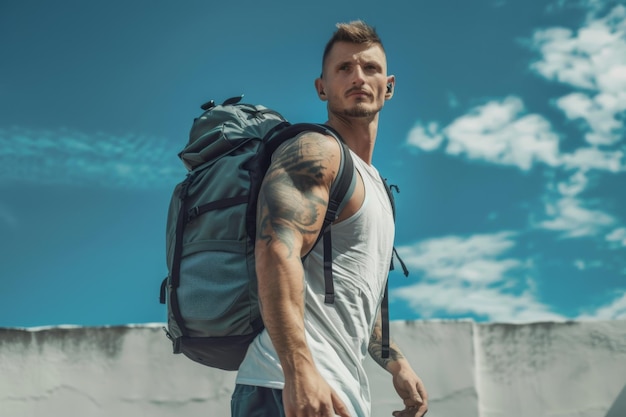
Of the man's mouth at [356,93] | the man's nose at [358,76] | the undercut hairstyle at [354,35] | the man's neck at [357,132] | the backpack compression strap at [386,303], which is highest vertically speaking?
the undercut hairstyle at [354,35]

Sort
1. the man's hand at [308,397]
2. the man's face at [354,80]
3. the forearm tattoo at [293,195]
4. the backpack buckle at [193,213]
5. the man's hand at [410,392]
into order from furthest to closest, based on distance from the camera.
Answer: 1. the man's hand at [410,392]
2. the man's face at [354,80]
3. the backpack buckle at [193,213]
4. the forearm tattoo at [293,195]
5. the man's hand at [308,397]

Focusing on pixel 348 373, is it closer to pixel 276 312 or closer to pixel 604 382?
pixel 276 312

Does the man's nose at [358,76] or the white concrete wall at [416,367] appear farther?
the white concrete wall at [416,367]

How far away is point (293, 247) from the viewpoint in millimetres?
1662

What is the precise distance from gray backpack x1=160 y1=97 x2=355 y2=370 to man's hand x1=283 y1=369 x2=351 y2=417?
279 millimetres

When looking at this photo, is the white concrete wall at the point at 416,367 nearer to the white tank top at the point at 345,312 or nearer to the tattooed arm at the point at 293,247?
the white tank top at the point at 345,312

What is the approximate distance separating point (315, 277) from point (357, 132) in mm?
513

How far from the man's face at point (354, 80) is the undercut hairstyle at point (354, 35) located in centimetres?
1

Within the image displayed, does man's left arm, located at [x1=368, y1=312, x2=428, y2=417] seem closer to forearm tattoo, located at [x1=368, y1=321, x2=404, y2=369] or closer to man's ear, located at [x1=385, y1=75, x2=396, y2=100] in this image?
forearm tattoo, located at [x1=368, y1=321, x2=404, y2=369]

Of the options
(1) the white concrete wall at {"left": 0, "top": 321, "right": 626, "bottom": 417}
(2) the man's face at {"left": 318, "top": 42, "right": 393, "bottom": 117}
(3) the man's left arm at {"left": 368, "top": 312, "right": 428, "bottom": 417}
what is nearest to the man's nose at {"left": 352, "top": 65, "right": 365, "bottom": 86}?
(2) the man's face at {"left": 318, "top": 42, "right": 393, "bottom": 117}

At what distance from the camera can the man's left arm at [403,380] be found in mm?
A: 2293

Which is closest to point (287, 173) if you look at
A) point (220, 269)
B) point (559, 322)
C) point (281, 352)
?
point (220, 269)

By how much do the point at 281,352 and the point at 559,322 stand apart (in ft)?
17.9

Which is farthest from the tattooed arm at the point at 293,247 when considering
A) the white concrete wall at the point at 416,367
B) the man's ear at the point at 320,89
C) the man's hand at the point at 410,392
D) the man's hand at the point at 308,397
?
the white concrete wall at the point at 416,367
